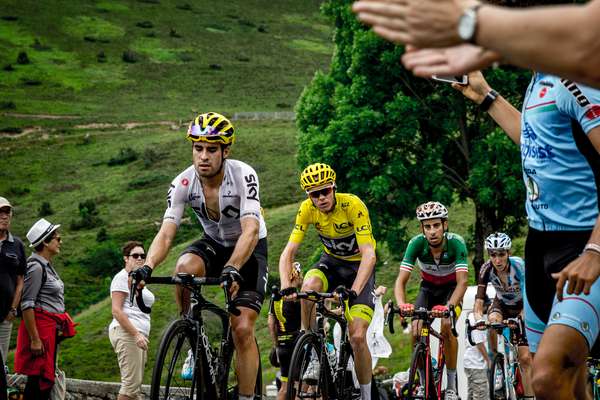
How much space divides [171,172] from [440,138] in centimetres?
4319

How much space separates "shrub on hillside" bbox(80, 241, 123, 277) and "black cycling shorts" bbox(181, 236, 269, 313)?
45102 mm

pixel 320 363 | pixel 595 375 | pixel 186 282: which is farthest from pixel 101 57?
pixel 186 282

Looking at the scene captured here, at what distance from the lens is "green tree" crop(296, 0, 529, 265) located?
28.0 m

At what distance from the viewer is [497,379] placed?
13.5 meters

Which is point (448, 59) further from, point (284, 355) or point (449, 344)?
point (449, 344)

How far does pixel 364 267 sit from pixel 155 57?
119m

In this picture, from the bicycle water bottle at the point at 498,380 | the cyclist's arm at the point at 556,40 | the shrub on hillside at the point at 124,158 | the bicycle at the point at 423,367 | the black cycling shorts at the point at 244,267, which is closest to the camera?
the cyclist's arm at the point at 556,40

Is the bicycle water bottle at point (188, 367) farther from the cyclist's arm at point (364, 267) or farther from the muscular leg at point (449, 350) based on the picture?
the muscular leg at point (449, 350)

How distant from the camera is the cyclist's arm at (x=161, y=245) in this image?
8.26 metres

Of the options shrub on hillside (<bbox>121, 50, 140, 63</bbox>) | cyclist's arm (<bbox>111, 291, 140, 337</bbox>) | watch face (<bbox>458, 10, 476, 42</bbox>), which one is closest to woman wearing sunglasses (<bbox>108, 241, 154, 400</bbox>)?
cyclist's arm (<bbox>111, 291, 140, 337</bbox>)

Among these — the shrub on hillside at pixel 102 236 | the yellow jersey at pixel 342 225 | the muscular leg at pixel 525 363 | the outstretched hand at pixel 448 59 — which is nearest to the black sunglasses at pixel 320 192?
the yellow jersey at pixel 342 225

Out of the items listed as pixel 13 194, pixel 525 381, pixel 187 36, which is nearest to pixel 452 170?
pixel 525 381

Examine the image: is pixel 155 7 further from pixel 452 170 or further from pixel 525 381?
pixel 525 381

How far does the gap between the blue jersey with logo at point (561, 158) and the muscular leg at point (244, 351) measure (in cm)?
383
